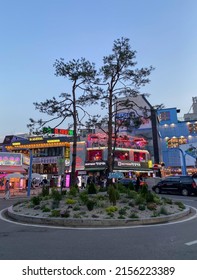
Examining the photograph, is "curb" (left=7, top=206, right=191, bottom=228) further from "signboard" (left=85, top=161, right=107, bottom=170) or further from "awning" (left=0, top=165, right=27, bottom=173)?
"signboard" (left=85, top=161, right=107, bottom=170)

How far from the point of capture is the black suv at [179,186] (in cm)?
2372

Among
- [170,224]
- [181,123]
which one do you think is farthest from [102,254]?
[181,123]

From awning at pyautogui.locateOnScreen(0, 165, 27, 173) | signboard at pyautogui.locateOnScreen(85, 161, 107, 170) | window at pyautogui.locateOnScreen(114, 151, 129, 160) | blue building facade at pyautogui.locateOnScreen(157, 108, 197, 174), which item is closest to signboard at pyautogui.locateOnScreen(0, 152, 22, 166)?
awning at pyautogui.locateOnScreen(0, 165, 27, 173)

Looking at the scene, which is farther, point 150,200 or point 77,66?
point 77,66

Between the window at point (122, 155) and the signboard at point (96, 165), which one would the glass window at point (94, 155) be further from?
the window at point (122, 155)

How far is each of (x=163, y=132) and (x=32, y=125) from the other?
252 ft

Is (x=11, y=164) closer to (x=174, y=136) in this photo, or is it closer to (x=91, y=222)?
(x=91, y=222)

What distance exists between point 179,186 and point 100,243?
19.6 meters

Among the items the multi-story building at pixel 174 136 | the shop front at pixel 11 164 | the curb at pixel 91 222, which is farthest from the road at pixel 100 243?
the multi-story building at pixel 174 136

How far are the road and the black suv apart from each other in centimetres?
1541

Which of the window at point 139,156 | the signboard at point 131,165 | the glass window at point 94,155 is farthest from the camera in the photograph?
the window at point 139,156

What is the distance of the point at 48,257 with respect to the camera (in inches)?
213

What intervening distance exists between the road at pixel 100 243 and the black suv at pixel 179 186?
50.6 ft
